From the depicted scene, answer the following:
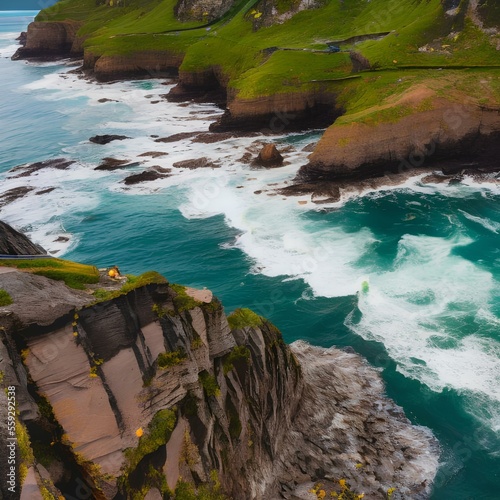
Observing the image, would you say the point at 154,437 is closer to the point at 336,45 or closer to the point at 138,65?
the point at 336,45

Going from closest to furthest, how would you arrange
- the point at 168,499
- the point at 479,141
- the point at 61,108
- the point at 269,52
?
the point at 168,499 → the point at 479,141 → the point at 269,52 → the point at 61,108

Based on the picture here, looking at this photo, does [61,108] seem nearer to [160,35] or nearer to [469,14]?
[160,35]

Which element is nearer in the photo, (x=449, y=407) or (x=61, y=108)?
(x=449, y=407)

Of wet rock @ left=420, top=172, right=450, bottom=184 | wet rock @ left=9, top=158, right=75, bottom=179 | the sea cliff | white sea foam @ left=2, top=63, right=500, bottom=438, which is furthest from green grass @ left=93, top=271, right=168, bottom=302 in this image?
wet rock @ left=9, top=158, right=75, bottom=179

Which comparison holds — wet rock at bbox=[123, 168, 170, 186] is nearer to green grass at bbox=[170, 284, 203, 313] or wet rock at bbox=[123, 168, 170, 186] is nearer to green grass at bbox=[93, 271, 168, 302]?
green grass at bbox=[93, 271, 168, 302]

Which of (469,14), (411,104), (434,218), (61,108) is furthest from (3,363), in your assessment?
(61,108)

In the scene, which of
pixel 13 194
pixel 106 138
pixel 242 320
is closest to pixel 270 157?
pixel 106 138
